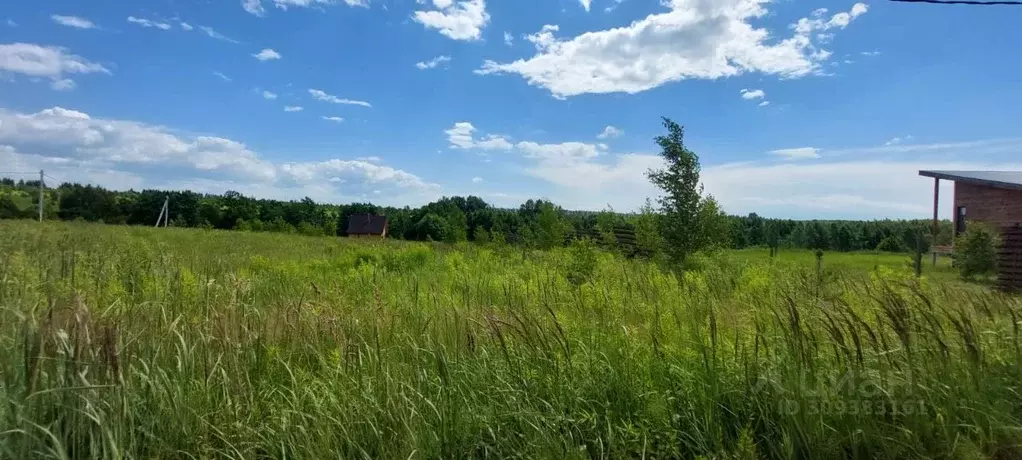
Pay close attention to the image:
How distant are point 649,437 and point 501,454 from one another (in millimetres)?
693

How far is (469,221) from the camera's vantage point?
5769 cm

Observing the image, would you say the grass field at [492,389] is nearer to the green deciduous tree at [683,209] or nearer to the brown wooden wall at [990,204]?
the green deciduous tree at [683,209]

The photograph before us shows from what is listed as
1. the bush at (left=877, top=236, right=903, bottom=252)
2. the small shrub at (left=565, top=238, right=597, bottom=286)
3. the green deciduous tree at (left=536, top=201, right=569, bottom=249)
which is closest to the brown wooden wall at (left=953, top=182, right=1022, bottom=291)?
the green deciduous tree at (left=536, top=201, right=569, bottom=249)

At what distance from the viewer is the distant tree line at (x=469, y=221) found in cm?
1791

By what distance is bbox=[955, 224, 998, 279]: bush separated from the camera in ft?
43.9

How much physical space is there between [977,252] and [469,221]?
47414 mm

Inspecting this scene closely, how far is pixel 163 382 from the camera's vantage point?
2.52 m

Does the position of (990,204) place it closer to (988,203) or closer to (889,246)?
(988,203)

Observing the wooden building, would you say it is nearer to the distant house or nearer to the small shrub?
the small shrub

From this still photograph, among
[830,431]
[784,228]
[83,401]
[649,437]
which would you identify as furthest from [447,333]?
[784,228]

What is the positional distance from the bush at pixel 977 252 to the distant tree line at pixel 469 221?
3696 mm

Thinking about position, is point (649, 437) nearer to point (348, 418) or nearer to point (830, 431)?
point (830, 431)

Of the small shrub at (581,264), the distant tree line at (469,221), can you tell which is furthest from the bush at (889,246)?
the small shrub at (581,264)

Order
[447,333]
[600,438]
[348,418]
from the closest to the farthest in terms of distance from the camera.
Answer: [600,438] → [348,418] → [447,333]
